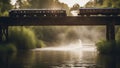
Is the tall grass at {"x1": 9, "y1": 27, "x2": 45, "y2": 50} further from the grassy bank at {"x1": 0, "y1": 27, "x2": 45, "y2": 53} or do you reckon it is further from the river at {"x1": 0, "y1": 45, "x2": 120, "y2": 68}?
the river at {"x1": 0, "y1": 45, "x2": 120, "y2": 68}

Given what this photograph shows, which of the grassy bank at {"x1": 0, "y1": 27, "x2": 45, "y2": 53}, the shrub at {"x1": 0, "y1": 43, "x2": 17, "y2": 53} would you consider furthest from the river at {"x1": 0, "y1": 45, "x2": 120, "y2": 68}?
the grassy bank at {"x1": 0, "y1": 27, "x2": 45, "y2": 53}

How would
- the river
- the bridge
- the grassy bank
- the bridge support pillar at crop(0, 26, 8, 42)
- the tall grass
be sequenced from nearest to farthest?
the river, the bridge, the bridge support pillar at crop(0, 26, 8, 42), the grassy bank, the tall grass

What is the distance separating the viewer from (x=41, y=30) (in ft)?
411

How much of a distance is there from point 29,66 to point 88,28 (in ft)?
314

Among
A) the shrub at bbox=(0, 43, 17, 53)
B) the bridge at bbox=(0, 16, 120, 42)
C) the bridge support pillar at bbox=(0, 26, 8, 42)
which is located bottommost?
the shrub at bbox=(0, 43, 17, 53)

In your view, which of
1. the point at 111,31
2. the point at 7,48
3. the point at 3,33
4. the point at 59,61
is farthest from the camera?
the point at 3,33

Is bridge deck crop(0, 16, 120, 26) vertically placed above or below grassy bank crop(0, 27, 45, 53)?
above

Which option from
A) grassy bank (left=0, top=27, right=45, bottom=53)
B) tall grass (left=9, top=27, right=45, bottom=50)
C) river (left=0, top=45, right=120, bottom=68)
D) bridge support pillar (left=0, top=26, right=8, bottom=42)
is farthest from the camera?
tall grass (left=9, top=27, right=45, bottom=50)

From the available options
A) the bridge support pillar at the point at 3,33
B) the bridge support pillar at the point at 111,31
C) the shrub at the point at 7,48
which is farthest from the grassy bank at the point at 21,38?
the bridge support pillar at the point at 111,31

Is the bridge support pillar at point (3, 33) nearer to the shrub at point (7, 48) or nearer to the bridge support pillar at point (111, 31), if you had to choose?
the shrub at point (7, 48)

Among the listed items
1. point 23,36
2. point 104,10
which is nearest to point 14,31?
point 23,36

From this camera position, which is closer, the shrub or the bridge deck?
the shrub

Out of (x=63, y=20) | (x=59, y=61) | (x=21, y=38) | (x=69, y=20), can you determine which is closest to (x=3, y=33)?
(x=21, y=38)

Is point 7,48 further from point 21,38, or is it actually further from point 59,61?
A: point 59,61
